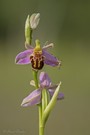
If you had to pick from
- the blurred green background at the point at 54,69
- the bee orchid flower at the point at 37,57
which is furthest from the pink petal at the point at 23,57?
the blurred green background at the point at 54,69

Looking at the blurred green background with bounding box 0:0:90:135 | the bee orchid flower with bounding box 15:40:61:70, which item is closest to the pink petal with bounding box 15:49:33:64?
the bee orchid flower with bounding box 15:40:61:70

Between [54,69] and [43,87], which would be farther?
[54,69]

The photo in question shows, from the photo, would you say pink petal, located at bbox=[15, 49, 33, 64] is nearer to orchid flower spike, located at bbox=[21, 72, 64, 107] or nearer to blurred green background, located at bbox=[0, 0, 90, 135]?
orchid flower spike, located at bbox=[21, 72, 64, 107]

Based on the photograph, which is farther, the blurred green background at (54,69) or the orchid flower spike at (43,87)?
the blurred green background at (54,69)

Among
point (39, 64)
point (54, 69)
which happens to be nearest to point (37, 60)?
point (39, 64)

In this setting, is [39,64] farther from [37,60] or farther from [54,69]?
[54,69]

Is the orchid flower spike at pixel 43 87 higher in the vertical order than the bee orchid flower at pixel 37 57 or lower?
lower

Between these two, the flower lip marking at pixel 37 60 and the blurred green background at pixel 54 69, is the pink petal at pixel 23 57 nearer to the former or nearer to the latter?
the flower lip marking at pixel 37 60
